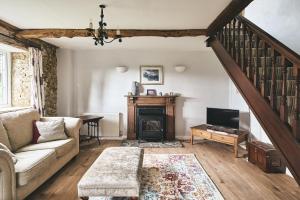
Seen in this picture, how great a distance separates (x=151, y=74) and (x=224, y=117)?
216cm

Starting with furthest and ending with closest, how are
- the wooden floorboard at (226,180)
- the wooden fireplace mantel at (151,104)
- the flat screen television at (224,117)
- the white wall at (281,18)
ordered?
the wooden fireplace mantel at (151,104)
the flat screen television at (224,117)
the white wall at (281,18)
the wooden floorboard at (226,180)

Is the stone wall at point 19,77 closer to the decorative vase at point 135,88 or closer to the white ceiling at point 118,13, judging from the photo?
the white ceiling at point 118,13

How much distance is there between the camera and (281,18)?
3.79 meters

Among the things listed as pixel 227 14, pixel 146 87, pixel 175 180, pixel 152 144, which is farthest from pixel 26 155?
pixel 146 87

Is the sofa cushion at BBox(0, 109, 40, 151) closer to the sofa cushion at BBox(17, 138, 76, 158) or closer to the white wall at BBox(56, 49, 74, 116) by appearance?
the sofa cushion at BBox(17, 138, 76, 158)

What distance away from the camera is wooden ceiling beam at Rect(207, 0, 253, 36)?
8.64 ft

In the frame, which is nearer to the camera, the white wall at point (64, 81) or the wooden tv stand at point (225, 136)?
the wooden tv stand at point (225, 136)

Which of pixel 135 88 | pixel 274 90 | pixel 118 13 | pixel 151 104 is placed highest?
pixel 118 13

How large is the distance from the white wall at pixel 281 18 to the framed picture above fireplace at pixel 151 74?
8.19 ft

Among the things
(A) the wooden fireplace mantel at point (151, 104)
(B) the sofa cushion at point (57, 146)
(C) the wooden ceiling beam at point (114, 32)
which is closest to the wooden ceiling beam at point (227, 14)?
(C) the wooden ceiling beam at point (114, 32)

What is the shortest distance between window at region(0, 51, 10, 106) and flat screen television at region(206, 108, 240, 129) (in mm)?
4464

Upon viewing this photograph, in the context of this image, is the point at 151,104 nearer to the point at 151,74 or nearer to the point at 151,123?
the point at 151,123

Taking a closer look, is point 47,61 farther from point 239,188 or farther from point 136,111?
point 239,188

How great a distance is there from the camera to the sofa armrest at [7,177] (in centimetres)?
214
